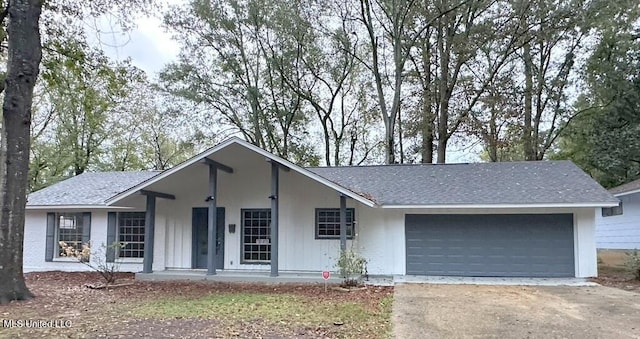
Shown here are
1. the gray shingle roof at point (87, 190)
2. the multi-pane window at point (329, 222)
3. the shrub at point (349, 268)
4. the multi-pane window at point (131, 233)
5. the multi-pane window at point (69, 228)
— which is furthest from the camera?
the multi-pane window at point (69, 228)

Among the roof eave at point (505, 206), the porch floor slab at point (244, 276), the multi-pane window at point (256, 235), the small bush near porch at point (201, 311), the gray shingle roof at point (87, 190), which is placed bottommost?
the small bush near porch at point (201, 311)

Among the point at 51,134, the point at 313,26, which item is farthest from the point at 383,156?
the point at 51,134

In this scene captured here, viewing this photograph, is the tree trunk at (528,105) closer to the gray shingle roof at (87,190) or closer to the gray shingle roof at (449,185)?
the gray shingle roof at (449,185)

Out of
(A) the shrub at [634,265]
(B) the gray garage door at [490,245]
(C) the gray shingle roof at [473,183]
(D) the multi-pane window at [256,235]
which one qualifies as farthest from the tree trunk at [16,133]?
(A) the shrub at [634,265]

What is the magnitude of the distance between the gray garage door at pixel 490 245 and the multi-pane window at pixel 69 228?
32.8ft

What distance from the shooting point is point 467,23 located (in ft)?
67.0

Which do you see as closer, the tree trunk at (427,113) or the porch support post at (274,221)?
the porch support post at (274,221)

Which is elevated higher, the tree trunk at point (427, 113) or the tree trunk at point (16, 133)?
the tree trunk at point (427, 113)

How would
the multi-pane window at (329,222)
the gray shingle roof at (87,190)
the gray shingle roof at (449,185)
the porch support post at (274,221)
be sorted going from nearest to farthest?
1. the porch support post at (274,221)
2. the gray shingle roof at (449,185)
3. the multi-pane window at (329,222)
4. the gray shingle roof at (87,190)

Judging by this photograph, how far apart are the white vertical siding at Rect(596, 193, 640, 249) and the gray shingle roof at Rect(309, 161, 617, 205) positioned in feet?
13.8

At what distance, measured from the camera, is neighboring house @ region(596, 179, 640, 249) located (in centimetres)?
1545

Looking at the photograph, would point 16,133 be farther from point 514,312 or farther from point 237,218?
point 514,312

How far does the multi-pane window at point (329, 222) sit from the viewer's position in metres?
12.6

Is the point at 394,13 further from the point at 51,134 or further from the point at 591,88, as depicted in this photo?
the point at 51,134
